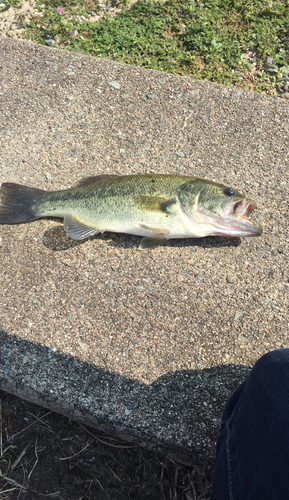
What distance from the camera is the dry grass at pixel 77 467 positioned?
2.84 metres

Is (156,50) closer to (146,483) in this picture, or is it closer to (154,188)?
(154,188)

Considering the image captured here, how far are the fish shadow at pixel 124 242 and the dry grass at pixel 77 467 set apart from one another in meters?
1.45

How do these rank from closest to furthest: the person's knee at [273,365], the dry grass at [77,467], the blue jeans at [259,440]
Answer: the blue jeans at [259,440]
the person's knee at [273,365]
the dry grass at [77,467]

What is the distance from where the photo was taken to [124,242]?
3.46 m

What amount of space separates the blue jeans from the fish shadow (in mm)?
Answer: 1217

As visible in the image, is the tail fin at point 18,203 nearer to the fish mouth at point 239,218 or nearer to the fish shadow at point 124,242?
the fish shadow at point 124,242

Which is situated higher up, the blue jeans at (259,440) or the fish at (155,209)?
the fish at (155,209)

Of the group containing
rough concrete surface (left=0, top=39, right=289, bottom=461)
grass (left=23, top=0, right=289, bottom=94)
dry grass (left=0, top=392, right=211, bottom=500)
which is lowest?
dry grass (left=0, top=392, right=211, bottom=500)

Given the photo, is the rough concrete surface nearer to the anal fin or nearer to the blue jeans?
the anal fin

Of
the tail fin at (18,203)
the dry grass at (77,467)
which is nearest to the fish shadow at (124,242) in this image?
the tail fin at (18,203)

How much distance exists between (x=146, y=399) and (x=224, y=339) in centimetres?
83

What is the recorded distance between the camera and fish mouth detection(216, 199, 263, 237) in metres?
3.14

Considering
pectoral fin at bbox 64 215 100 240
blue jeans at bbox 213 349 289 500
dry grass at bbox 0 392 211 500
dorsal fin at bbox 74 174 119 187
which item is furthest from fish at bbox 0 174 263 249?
dry grass at bbox 0 392 211 500

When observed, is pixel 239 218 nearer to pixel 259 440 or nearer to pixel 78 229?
pixel 78 229
